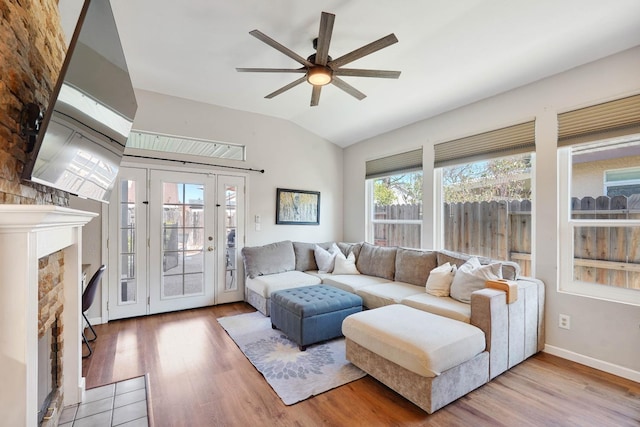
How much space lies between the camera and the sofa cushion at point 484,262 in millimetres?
2727

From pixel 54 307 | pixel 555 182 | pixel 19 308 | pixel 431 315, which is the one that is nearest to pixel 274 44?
pixel 19 308

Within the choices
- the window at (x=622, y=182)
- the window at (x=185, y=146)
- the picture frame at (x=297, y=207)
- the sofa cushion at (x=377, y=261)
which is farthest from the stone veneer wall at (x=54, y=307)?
the window at (x=622, y=182)

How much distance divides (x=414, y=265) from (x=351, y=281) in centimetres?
81

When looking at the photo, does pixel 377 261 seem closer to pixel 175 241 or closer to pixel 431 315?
pixel 431 315

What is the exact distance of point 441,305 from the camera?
2.64 meters

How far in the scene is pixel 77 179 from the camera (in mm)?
1598

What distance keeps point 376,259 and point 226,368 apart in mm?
2354

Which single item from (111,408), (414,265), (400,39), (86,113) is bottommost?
(111,408)

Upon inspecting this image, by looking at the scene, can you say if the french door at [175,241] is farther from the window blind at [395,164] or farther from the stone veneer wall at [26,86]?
the window blind at [395,164]

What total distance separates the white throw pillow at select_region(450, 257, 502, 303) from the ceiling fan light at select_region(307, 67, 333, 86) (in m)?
2.20

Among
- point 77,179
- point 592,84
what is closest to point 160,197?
point 77,179

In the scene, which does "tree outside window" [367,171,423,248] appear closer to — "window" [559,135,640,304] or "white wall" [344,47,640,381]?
"white wall" [344,47,640,381]

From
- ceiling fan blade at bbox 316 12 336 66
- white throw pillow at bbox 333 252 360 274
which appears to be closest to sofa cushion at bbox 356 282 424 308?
white throw pillow at bbox 333 252 360 274

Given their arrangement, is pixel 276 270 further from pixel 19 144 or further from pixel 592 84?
pixel 592 84
